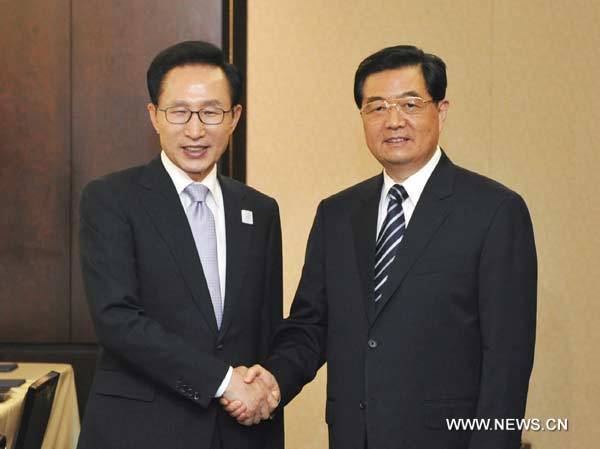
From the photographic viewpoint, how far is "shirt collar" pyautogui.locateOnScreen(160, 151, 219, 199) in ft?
7.73

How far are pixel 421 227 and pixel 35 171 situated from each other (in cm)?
248

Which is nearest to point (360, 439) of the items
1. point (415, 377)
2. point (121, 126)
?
point (415, 377)

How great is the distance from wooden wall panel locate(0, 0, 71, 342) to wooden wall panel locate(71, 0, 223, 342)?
7 centimetres

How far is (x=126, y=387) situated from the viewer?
220 cm

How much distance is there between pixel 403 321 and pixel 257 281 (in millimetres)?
465

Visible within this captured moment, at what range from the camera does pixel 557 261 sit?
154 inches

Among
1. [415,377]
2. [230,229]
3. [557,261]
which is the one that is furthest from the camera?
[557,261]

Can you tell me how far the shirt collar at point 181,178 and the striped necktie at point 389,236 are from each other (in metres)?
0.53

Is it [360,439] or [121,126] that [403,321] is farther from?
[121,126]

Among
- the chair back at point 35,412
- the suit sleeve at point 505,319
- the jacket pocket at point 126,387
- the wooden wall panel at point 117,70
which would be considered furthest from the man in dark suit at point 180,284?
the wooden wall panel at point 117,70

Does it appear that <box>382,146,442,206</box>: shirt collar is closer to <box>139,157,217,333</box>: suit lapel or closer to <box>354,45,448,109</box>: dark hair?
<box>354,45,448,109</box>: dark hair

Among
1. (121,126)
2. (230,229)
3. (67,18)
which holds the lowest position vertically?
(230,229)

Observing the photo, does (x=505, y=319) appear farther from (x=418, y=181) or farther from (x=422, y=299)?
(x=418, y=181)

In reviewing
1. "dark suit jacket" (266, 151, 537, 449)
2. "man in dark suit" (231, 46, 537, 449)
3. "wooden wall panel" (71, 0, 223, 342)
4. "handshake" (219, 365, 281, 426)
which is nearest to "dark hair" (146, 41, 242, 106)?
"man in dark suit" (231, 46, 537, 449)
